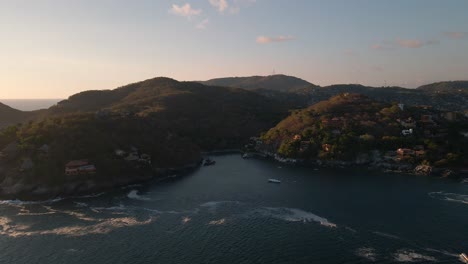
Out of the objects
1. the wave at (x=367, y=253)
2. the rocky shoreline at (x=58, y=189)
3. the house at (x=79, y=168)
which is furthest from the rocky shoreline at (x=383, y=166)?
the house at (x=79, y=168)

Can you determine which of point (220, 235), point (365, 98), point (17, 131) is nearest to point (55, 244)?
point (220, 235)

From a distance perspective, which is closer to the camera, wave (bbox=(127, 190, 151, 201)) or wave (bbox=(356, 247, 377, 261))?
wave (bbox=(356, 247, 377, 261))

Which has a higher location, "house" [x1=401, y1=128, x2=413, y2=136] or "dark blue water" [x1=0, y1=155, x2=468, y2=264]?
"house" [x1=401, y1=128, x2=413, y2=136]

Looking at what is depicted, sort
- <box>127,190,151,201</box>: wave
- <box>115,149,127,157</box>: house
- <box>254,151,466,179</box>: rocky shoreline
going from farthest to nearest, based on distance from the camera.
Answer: <box>115,149,127,157</box>: house < <box>254,151,466,179</box>: rocky shoreline < <box>127,190,151,201</box>: wave

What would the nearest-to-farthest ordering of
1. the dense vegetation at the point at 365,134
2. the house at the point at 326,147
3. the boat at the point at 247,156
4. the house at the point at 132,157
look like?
the house at the point at 132,157
the dense vegetation at the point at 365,134
the house at the point at 326,147
the boat at the point at 247,156

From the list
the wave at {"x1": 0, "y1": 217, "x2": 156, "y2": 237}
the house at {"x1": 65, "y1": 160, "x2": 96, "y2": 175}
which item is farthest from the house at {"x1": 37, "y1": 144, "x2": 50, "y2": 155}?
the wave at {"x1": 0, "y1": 217, "x2": 156, "y2": 237}

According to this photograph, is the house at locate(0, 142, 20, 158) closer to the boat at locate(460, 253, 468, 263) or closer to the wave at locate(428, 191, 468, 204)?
the boat at locate(460, 253, 468, 263)

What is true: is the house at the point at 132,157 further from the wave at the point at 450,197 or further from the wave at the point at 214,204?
the wave at the point at 450,197

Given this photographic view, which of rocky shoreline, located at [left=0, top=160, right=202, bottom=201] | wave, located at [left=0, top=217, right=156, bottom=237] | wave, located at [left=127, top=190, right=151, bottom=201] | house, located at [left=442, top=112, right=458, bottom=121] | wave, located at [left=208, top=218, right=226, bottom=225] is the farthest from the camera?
house, located at [left=442, top=112, right=458, bottom=121]

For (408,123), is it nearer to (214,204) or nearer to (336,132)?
(336,132)
